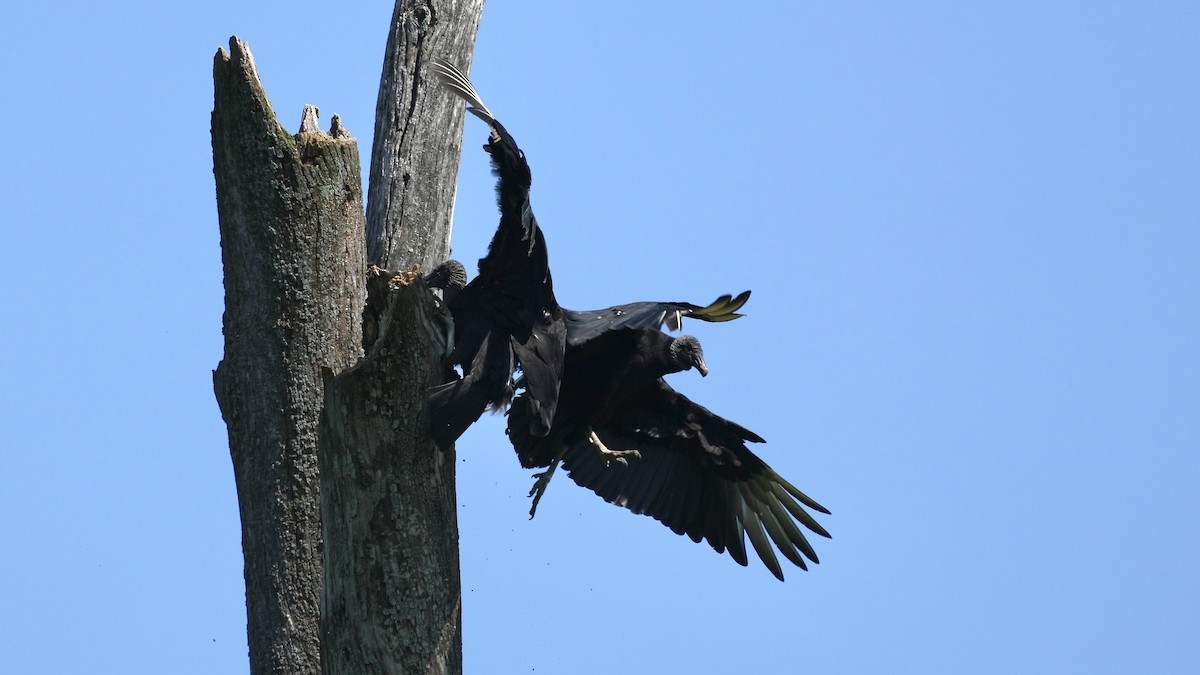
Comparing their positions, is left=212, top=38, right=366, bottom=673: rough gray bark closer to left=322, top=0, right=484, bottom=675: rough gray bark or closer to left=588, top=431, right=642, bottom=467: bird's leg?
left=322, top=0, right=484, bottom=675: rough gray bark

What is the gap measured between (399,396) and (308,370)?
0.56 m

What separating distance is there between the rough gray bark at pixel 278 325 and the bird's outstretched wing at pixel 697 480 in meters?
1.63

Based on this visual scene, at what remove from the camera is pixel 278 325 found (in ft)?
14.5

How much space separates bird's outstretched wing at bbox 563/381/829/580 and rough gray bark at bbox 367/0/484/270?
1236 millimetres

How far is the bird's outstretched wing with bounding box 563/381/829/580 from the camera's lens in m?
5.77

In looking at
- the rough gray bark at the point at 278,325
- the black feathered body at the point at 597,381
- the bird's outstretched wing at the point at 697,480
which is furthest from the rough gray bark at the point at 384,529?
the bird's outstretched wing at the point at 697,480

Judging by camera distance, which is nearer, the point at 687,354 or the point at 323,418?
the point at 323,418

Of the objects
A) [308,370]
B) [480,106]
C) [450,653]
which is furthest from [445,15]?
[450,653]

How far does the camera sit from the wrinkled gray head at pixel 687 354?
5.35 m

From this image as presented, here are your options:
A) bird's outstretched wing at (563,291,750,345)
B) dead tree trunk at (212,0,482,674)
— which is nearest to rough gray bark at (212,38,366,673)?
dead tree trunk at (212,0,482,674)

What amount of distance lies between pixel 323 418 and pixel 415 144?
1.67 m

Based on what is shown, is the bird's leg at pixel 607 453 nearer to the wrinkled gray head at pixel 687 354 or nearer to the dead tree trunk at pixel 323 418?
the wrinkled gray head at pixel 687 354

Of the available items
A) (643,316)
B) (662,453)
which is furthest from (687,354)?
(662,453)

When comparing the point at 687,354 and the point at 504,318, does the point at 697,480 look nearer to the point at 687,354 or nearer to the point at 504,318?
the point at 687,354
